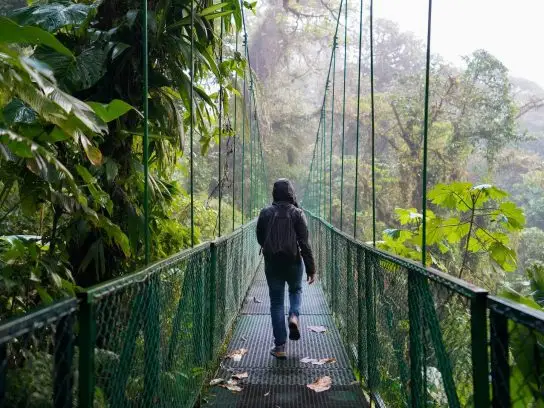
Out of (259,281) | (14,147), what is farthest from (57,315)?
(259,281)

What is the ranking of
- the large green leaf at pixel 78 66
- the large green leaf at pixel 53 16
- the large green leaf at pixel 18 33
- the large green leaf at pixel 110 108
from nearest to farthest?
the large green leaf at pixel 18 33, the large green leaf at pixel 110 108, the large green leaf at pixel 53 16, the large green leaf at pixel 78 66

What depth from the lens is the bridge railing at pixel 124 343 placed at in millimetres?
964

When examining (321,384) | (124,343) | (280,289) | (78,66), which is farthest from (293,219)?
(124,343)

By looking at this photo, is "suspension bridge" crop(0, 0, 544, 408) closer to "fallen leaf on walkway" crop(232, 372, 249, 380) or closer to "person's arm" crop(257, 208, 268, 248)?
"fallen leaf on walkway" crop(232, 372, 249, 380)

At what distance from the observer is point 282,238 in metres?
3.11

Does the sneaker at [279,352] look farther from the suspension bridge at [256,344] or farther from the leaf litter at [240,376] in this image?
the leaf litter at [240,376]

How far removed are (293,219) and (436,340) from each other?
5.99ft

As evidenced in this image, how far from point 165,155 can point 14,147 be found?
5.80 feet

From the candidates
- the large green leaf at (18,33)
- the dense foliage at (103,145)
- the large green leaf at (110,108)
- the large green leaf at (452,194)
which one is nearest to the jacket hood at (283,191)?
the dense foliage at (103,145)

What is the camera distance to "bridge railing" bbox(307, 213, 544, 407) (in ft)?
3.15

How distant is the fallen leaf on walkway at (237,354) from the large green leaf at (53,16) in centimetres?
195

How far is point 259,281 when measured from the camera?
601 cm

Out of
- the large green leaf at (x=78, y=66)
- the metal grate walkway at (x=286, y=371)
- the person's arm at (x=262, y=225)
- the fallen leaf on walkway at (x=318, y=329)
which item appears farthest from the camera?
the fallen leaf on walkway at (x=318, y=329)

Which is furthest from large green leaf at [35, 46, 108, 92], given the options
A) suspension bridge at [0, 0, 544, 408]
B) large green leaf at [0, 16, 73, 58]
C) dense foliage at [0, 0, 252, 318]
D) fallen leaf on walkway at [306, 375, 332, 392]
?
fallen leaf on walkway at [306, 375, 332, 392]
